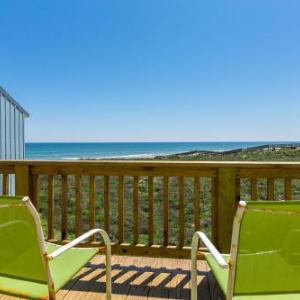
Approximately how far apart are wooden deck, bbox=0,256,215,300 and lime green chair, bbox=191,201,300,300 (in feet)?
3.73

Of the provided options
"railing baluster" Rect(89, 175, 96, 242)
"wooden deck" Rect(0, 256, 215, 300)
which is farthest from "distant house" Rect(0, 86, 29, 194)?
"wooden deck" Rect(0, 256, 215, 300)

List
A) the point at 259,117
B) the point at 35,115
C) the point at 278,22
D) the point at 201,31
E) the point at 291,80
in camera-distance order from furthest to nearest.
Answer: the point at 259,117, the point at 35,115, the point at 291,80, the point at 201,31, the point at 278,22

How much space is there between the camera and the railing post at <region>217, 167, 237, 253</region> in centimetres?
285

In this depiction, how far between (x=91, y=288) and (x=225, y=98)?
2844 cm

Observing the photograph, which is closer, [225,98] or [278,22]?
[278,22]

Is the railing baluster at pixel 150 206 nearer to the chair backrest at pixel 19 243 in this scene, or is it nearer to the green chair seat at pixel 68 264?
the green chair seat at pixel 68 264

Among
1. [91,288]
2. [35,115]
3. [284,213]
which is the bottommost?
[91,288]

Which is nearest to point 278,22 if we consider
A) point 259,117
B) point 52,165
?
point 52,165

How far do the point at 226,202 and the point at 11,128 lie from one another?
5048mm

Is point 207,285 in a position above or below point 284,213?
below

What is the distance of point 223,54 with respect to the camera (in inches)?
504

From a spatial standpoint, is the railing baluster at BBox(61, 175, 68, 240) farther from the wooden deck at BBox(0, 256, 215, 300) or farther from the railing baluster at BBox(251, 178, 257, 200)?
the railing baluster at BBox(251, 178, 257, 200)

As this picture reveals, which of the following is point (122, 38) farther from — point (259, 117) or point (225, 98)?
point (259, 117)

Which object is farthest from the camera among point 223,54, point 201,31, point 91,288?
point 223,54
